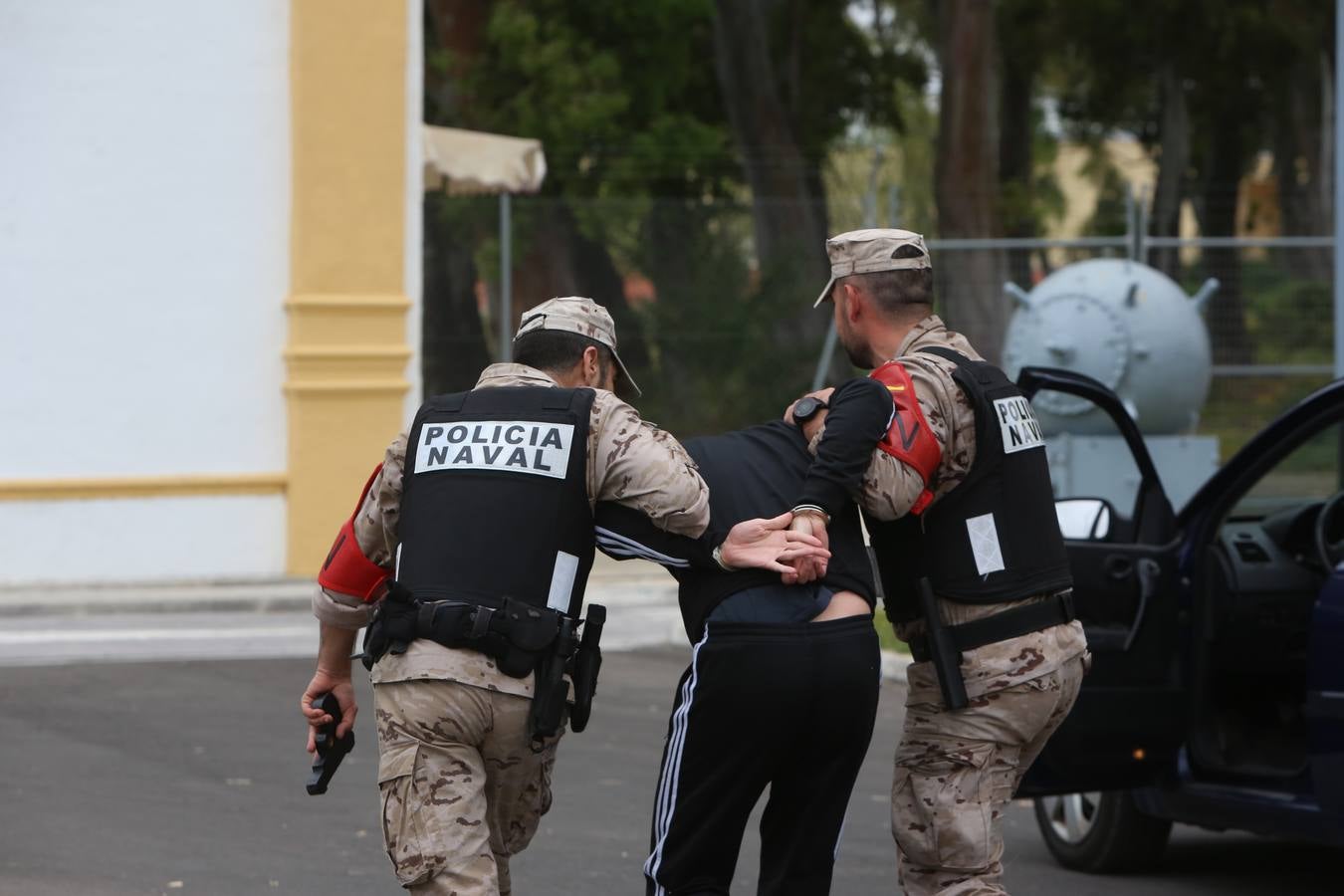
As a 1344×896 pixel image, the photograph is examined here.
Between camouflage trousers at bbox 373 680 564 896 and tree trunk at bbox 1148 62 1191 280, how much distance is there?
31.8 meters

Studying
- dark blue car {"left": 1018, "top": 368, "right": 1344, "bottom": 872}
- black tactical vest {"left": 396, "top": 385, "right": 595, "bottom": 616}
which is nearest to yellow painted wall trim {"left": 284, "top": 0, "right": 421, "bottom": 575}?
dark blue car {"left": 1018, "top": 368, "right": 1344, "bottom": 872}

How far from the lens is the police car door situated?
5.57 m

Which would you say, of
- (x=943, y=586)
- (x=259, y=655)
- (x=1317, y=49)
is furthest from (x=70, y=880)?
(x=1317, y=49)

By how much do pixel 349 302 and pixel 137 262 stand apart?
1.36m

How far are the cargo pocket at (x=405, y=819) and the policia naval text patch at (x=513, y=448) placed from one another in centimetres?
57

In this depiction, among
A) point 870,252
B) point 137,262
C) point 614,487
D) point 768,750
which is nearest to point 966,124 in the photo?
point 137,262

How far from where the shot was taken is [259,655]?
10.8 meters

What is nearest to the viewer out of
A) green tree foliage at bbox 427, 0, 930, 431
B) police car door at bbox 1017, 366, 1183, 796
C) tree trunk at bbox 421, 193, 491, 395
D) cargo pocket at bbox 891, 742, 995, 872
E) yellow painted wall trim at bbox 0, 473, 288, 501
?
cargo pocket at bbox 891, 742, 995, 872

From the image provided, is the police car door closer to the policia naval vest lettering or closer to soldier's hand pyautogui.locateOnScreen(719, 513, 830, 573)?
soldier's hand pyautogui.locateOnScreen(719, 513, 830, 573)

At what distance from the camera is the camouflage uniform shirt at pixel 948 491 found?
413 cm

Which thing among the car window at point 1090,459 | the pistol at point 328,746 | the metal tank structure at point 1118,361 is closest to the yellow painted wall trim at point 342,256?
the metal tank structure at point 1118,361

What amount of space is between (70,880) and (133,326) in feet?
23.8

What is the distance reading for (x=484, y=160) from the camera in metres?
15.7

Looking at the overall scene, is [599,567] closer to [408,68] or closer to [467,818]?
[408,68]
